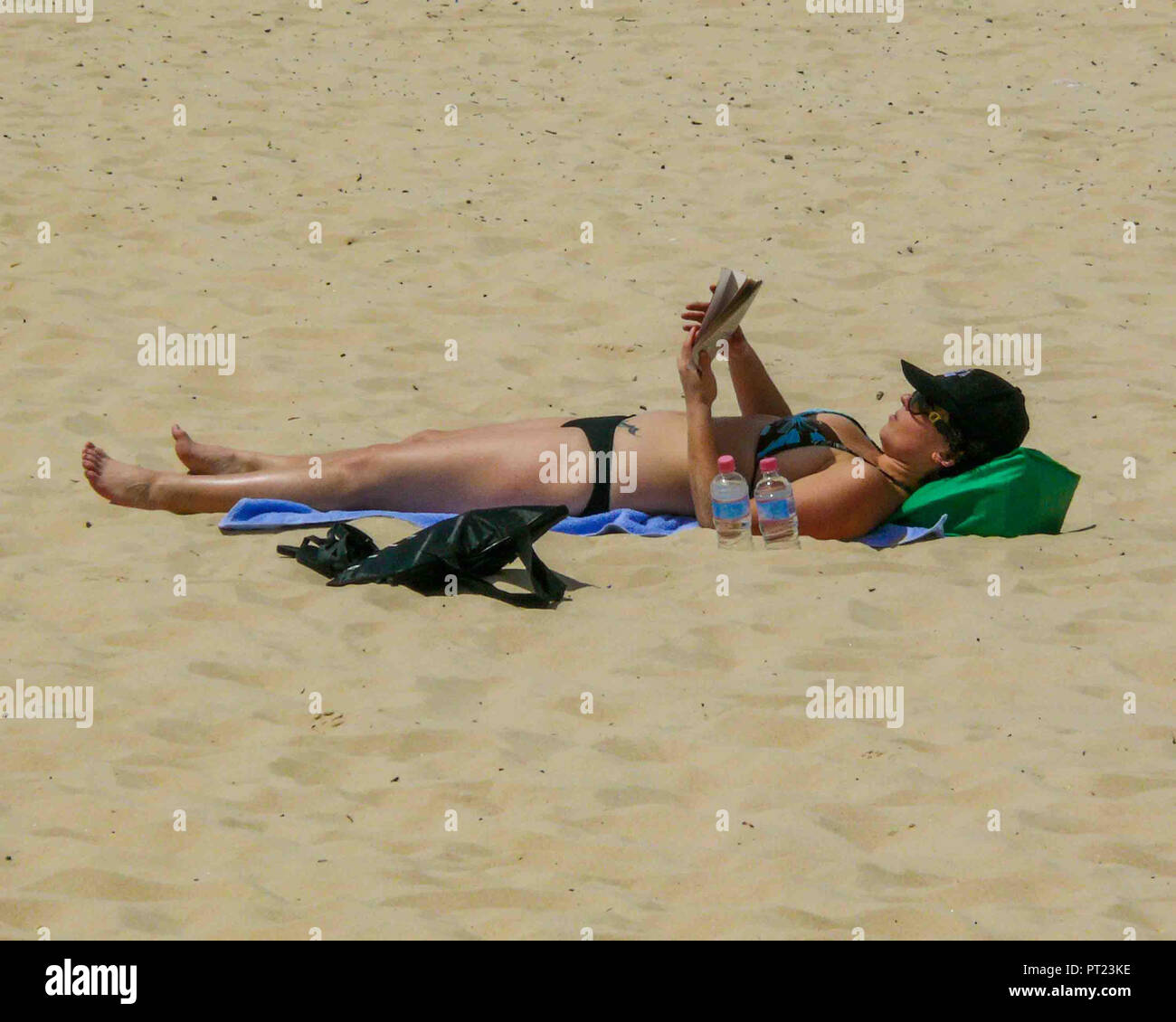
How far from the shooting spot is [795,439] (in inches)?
213

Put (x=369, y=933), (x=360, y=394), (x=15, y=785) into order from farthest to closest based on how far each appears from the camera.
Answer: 1. (x=360, y=394)
2. (x=15, y=785)
3. (x=369, y=933)

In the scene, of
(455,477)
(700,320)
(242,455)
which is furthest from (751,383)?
(242,455)

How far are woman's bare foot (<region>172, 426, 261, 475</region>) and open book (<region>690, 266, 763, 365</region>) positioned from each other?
Result: 1.57 metres

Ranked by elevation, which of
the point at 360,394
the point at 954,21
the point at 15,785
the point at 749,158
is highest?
the point at 954,21

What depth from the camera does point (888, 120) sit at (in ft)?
32.2

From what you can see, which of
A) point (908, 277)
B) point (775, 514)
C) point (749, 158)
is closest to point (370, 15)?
point (749, 158)

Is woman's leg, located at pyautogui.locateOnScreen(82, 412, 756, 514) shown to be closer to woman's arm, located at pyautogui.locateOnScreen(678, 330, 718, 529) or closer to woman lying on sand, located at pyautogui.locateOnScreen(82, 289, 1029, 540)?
woman lying on sand, located at pyautogui.locateOnScreen(82, 289, 1029, 540)

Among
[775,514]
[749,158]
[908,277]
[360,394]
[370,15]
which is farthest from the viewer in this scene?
[370,15]

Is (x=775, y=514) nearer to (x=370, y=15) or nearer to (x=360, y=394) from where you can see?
(x=360, y=394)

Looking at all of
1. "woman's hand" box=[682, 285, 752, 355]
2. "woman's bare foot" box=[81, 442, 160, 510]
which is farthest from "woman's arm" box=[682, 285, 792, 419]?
"woman's bare foot" box=[81, 442, 160, 510]

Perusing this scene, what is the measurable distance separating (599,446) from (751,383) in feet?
2.11

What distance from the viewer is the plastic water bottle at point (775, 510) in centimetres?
518

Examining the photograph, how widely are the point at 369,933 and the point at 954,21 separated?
31.8ft

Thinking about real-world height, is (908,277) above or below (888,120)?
below
